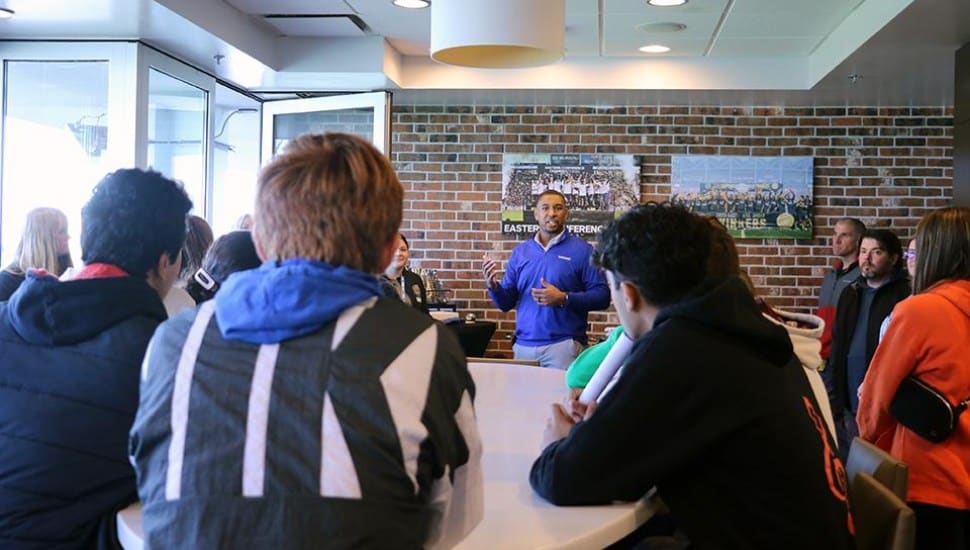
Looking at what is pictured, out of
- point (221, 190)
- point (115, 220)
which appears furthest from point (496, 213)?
point (115, 220)

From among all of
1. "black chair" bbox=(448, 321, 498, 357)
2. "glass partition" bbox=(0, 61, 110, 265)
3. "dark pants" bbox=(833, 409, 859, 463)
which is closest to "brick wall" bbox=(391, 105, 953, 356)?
"black chair" bbox=(448, 321, 498, 357)

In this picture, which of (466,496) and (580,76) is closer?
(466,496)

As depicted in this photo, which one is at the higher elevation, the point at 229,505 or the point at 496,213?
the point at 496,213

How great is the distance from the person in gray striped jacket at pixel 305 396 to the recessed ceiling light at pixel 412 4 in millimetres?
3858

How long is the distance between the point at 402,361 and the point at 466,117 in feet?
19.0

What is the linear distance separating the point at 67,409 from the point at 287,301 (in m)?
0.67

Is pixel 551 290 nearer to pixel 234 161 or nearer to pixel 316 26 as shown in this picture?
pixel 316 26

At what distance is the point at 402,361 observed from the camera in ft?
3.61

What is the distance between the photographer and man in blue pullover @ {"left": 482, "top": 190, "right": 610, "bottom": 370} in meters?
4.78

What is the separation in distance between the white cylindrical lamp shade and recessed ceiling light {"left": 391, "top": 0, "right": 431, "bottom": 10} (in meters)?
1.58

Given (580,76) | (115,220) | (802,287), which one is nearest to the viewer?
(115,220)

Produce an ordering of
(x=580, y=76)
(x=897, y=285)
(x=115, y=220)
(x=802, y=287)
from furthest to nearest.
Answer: (x=802, y=287) < (x=580, y=76) < (x=897, y=285) < (x=115, y=220)

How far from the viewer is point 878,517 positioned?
177 centimetres

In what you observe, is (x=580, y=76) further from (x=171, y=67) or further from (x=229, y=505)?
(x=229, y=505)
